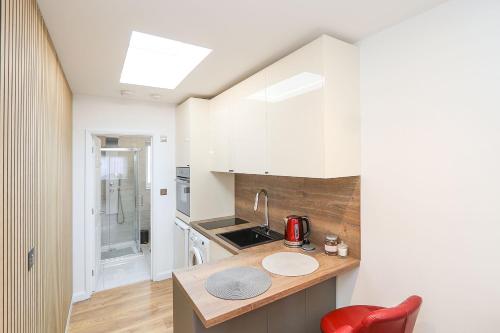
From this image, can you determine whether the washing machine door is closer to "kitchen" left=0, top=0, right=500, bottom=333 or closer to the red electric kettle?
"kitchen" left=0, top=0, right=500, bottom=333

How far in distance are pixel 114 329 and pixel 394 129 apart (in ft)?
9.85

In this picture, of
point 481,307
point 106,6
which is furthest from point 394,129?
point 106,6

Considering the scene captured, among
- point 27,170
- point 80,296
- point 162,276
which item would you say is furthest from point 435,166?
point 80,296

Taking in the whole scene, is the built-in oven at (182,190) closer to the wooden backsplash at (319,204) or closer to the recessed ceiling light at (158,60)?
the wooden backsplash at (319,204)

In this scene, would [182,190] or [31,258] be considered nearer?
[31,258]

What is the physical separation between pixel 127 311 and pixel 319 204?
2.38m

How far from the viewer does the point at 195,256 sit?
271 cm

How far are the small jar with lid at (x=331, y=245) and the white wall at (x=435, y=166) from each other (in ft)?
0.68

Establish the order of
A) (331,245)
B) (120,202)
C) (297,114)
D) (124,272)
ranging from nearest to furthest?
(297,114) → (331,245) → (124,272) → (120,202)

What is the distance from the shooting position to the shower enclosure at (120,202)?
178 inches

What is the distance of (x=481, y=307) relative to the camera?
1243mm

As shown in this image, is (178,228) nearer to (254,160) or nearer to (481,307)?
(254,160)

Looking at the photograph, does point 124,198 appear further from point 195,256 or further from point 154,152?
point 195,256

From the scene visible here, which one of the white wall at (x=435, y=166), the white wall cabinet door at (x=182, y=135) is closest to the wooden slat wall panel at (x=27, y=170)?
the white wall cabinet door at (x=182, y=135)
